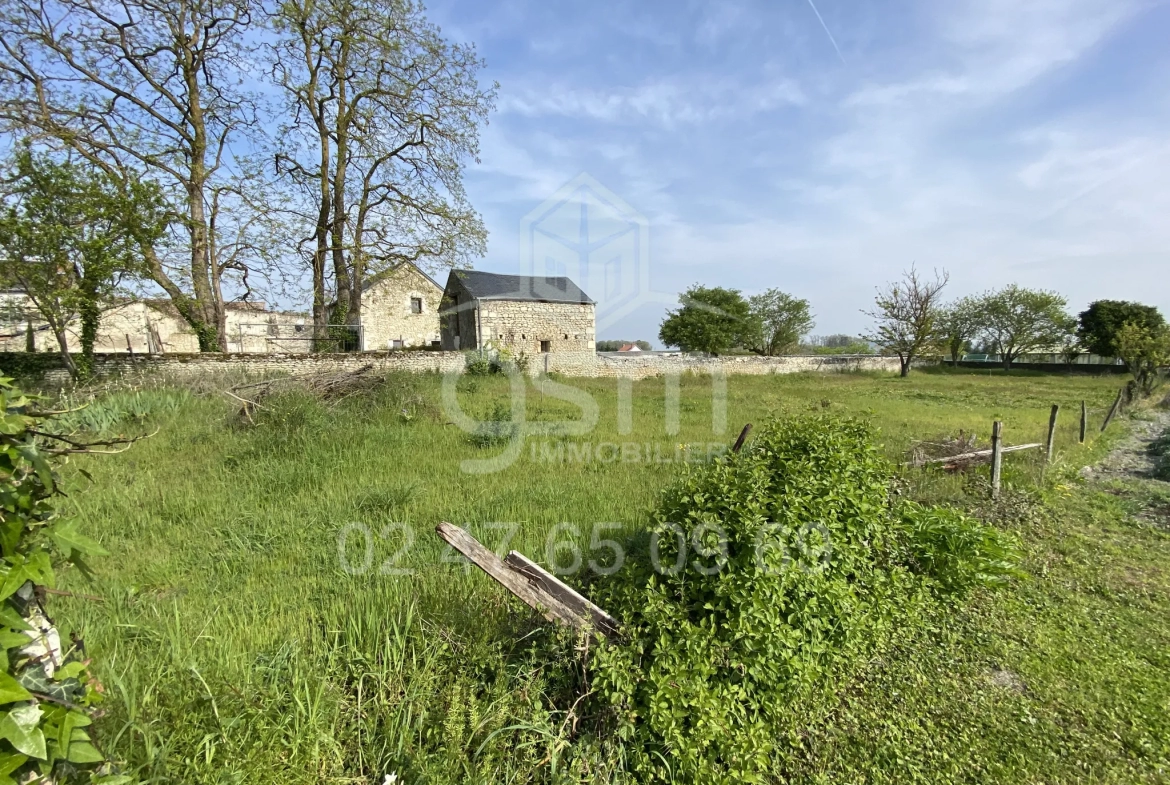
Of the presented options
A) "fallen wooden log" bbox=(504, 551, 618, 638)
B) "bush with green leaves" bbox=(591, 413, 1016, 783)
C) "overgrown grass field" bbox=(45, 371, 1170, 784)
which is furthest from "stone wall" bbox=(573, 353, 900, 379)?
"fallen wooden log" bbox=(504, 551, 618, 638)

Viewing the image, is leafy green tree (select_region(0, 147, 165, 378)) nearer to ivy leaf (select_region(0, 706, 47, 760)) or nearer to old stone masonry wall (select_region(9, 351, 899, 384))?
old stone masonry wall (select_region(9, 351, 899, 384))

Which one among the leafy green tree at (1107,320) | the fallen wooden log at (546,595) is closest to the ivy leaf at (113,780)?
the fallen wooden log at (546,595)

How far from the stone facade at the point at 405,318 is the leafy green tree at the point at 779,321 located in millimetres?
24138

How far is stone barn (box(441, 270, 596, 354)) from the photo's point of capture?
62.6 feet

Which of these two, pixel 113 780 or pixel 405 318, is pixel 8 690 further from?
pixel 405 318

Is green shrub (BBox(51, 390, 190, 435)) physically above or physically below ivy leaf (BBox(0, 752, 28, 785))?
above

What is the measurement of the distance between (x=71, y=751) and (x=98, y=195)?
557 inches

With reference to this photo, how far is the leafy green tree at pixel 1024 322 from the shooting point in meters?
31.4

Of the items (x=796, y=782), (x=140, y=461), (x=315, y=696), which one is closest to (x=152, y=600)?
(x=315, y=696)

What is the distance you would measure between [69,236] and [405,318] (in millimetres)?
17036

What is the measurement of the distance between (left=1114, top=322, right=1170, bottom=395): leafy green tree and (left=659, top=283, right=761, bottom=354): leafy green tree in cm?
1775

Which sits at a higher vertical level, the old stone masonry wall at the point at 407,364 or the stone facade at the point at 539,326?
the stone facade at the point at 539,326

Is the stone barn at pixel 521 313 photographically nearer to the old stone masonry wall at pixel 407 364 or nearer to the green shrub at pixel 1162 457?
the old stone masonry wall at pixel 407 364

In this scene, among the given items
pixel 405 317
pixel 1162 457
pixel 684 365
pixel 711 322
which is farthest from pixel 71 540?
pixel 711 322
